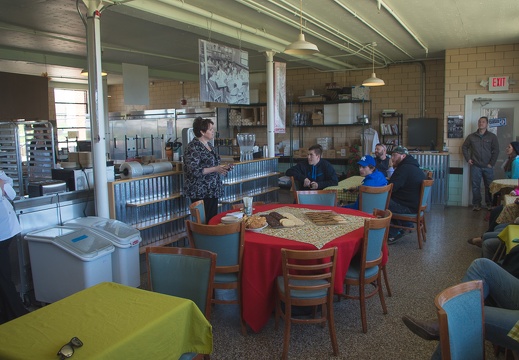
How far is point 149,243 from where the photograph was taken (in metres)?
5.21

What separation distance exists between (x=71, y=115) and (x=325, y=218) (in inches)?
497

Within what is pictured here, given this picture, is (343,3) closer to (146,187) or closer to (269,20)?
(269,20)

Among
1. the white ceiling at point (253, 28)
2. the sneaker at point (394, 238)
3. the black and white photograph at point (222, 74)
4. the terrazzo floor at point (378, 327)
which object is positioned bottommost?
the terrazzo floor at point (378, 327)

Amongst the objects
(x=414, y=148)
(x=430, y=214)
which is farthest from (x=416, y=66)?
(x=430, y=214)

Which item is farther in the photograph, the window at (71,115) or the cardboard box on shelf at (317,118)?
the window at (71,115)

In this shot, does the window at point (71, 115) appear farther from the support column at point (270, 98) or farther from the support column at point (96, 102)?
the support column at point (96, 102)

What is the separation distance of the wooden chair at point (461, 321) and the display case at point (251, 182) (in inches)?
171

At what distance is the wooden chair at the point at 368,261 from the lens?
11.1ft

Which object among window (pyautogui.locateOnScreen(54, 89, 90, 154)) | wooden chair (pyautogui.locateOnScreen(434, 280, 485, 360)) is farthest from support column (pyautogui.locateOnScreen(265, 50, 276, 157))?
window (pyautogui.locateOnScreen(54, 89, 90, 154))

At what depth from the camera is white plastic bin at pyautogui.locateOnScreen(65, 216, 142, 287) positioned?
162 inches

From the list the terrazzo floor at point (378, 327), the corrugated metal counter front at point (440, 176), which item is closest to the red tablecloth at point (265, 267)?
the terrazzo floor at point (378, 327)

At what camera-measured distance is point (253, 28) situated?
6.57 m

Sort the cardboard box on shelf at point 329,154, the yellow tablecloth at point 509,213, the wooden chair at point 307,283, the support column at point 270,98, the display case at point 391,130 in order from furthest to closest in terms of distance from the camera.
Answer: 1. the cardboard box on shelf at point 329,154
2. the display case at point 391,130
3. the support column at point 270,98
4. the yellow tablecloth at point 509,213
5. the wooden chair at point 307,283

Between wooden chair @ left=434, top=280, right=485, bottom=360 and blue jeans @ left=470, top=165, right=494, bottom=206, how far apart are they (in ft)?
23.3
